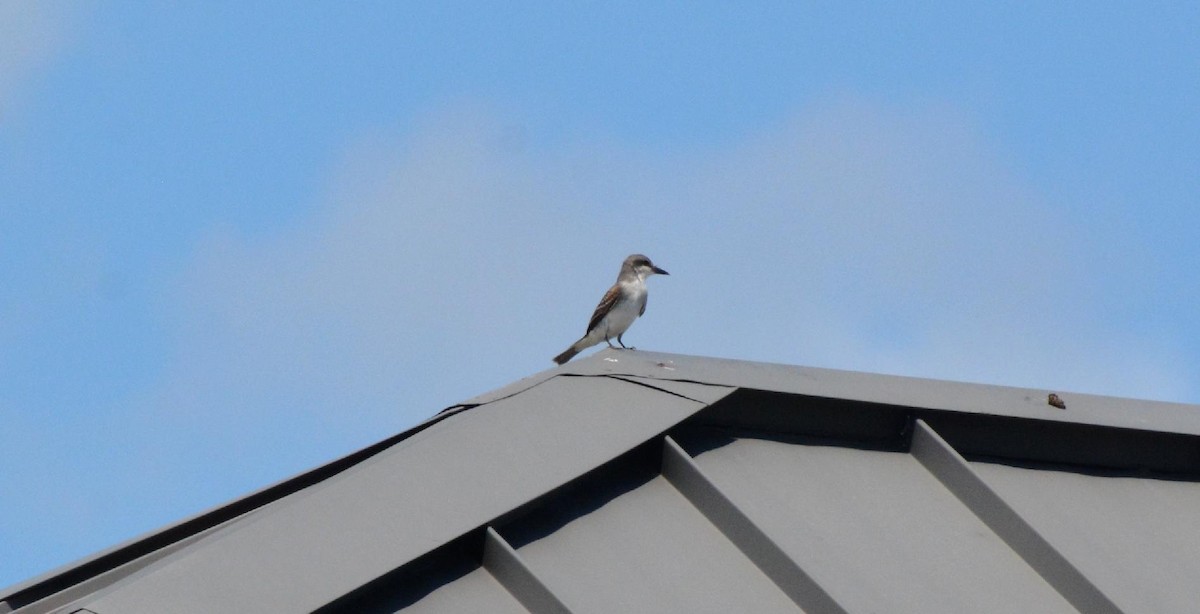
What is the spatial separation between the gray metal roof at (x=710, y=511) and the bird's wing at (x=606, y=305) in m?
6.77

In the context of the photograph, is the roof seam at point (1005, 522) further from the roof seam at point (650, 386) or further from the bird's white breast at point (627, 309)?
the bird's white breast at point (627, 309)

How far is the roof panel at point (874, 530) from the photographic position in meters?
4.27

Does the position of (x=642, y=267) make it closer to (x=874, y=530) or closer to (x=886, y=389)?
(x=886, y=389)

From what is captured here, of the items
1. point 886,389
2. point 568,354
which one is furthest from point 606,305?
point 886,389

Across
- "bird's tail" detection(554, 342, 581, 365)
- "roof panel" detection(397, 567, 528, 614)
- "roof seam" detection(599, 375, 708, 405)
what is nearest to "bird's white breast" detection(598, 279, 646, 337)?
"bird's tail" detection(554, 342, 581, 365)

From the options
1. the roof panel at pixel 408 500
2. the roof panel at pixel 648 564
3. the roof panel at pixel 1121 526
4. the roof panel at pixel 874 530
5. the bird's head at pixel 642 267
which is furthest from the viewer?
the bird's head at pixel 642 267

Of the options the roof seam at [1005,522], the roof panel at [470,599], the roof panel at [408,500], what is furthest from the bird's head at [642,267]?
the roof panel at [470,599]

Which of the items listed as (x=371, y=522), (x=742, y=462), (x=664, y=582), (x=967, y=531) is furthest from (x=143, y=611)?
(x=967, y=531)

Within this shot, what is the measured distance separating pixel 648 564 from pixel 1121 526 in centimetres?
175

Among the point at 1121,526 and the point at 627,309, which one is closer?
the point at 1121,526

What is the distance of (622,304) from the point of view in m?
12.0

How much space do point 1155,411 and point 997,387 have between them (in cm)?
65

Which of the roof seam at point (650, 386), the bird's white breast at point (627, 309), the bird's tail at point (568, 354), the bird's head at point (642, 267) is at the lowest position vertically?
the bird's tail at point (568, 354)

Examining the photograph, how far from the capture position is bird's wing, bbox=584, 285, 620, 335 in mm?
12039
